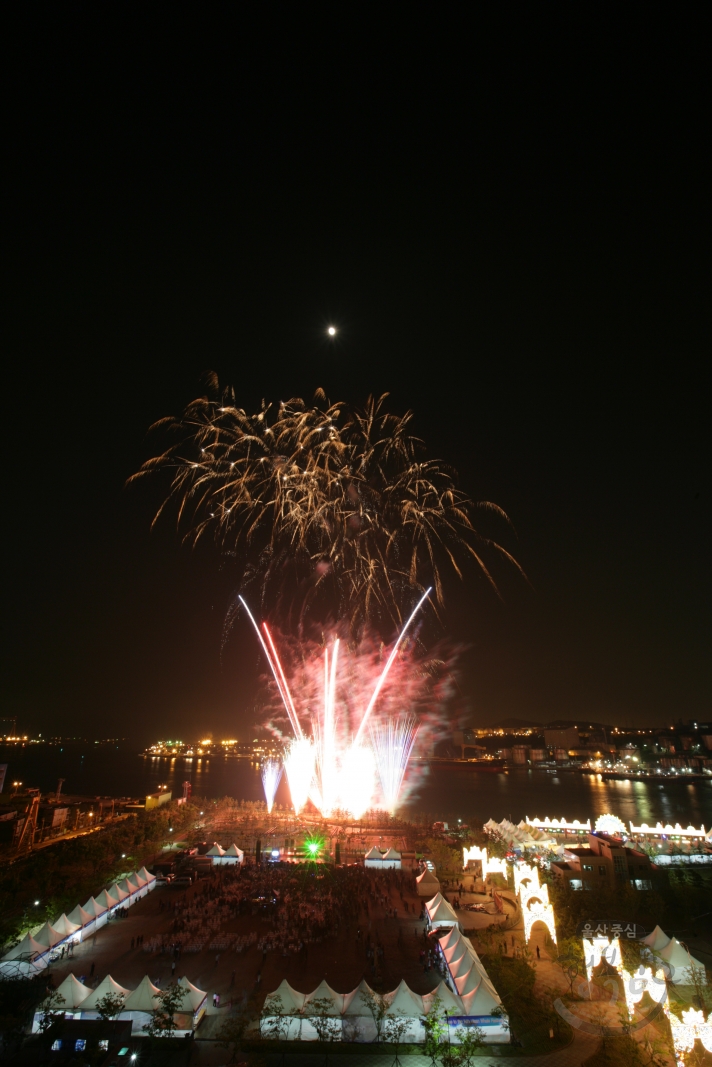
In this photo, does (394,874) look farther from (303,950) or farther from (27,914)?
(27,914)

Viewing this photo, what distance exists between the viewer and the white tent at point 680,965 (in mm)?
10711

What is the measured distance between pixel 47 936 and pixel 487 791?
2231 inches

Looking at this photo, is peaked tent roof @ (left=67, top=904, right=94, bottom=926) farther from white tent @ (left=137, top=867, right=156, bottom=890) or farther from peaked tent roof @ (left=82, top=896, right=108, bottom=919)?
white tent @ (left=137, top=867, right=156, bottom=890)

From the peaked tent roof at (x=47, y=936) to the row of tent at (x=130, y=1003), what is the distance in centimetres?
301

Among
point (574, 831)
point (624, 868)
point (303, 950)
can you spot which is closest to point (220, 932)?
point (303, 950)

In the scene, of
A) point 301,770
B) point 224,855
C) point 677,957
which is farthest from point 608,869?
point 301,770

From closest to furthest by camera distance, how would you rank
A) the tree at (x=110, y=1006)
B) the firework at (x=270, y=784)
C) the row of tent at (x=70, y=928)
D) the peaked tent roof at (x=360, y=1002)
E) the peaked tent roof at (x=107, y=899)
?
the tree at (x=110, y=1006)
the peaked tent roof at (x=360, y=1002)
the row of tent at (x=70, y=928)
the peaked tent roof at (x=107, y=899)
the firework at (x=270, y=784)

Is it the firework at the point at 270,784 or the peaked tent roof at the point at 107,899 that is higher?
the firework at the point at 270,784

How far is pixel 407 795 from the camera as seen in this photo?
54.3 meters

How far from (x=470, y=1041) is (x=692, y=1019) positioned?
3.29 m

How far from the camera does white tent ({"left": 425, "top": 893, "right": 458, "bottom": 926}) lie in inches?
544

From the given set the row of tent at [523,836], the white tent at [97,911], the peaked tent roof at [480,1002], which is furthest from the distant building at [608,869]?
the white tent at [97,911]

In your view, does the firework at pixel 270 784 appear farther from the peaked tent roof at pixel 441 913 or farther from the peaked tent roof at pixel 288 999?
the peaked tent roof at pixel 288 999

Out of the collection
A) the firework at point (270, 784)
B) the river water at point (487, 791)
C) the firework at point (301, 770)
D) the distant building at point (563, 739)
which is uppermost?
the distant building at point (563, 739)
